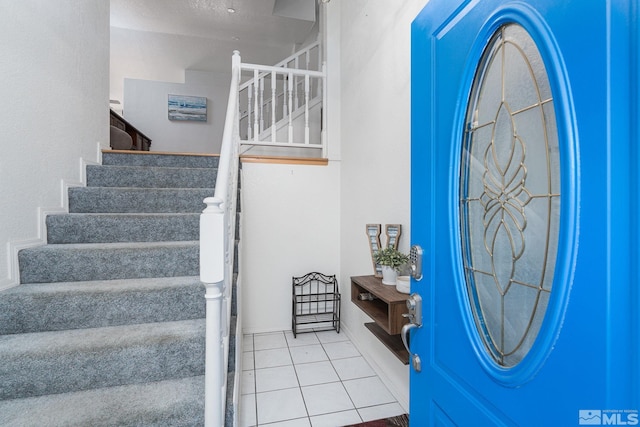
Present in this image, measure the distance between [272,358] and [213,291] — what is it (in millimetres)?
1874

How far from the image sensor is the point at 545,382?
0.58 meters

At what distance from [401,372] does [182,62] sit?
6.56m

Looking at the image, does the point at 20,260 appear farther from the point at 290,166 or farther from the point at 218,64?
the point at 218,64

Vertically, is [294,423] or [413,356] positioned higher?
[413,356]

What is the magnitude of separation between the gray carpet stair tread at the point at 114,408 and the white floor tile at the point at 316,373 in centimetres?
108

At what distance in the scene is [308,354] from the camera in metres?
2.72

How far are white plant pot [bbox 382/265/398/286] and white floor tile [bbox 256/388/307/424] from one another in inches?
38.4

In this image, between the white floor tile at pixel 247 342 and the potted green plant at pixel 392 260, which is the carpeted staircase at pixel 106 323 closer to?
the potted green plant at pixel 392 260

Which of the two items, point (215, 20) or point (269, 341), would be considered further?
point (215, 20)

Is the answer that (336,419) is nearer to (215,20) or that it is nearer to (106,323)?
(106,323)

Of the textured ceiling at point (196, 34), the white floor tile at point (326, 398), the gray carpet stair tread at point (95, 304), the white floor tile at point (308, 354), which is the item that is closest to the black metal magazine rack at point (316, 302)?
the white floor tile at point (308, 354)

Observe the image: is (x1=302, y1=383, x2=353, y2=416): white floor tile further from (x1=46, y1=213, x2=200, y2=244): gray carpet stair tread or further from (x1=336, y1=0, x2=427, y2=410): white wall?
(x1=46, y1=213, x2=200, y2=244): gray carpet stair tread

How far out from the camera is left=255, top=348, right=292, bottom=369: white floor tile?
2.54 meters
